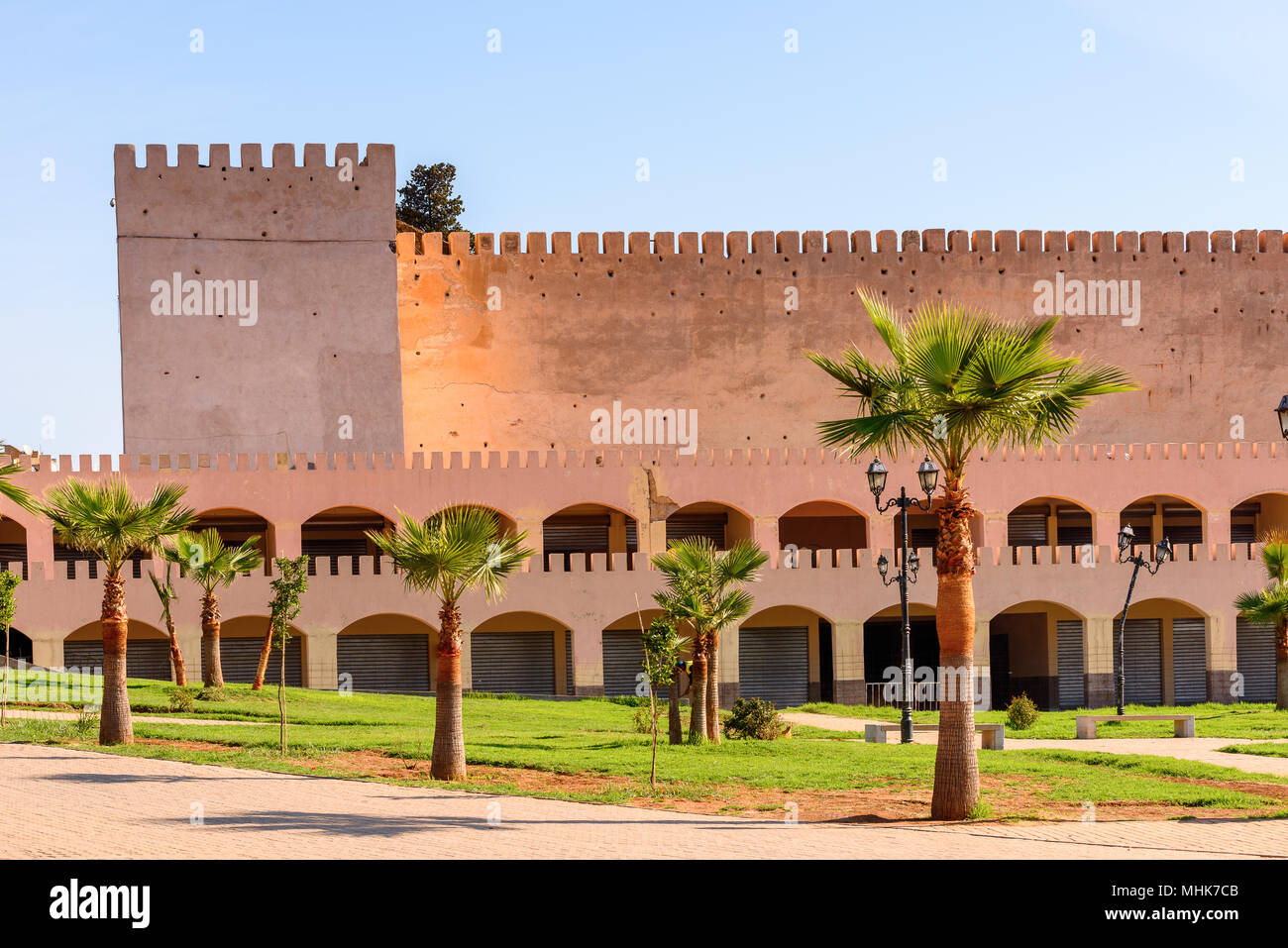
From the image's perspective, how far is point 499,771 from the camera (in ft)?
55.8

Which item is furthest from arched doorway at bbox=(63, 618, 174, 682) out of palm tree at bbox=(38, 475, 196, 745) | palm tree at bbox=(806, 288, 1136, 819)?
palm tree at bbox=(806, 288, 1136, 819)

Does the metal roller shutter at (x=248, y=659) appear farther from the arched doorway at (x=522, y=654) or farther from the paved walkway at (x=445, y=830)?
the paved walkway at (x=445, y=830)

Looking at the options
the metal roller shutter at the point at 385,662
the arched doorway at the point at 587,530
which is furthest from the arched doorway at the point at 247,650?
the arched doorway at the point at 587,530

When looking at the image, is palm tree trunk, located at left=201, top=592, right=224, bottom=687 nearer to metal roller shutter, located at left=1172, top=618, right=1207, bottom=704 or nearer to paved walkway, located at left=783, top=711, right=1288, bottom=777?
paved walkway, located at left=783, top=711, right=1288, bottom=777

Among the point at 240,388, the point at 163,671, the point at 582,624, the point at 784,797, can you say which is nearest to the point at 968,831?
the point at 784,797

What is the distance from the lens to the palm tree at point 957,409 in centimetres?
1318

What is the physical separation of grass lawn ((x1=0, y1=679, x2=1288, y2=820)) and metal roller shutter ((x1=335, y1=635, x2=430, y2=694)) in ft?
33.1

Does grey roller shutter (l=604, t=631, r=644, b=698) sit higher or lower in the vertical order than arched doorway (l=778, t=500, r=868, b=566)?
lower

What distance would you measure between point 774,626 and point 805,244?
12.7 metres

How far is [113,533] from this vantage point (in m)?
17.5

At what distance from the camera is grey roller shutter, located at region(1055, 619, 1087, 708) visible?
35.1 m

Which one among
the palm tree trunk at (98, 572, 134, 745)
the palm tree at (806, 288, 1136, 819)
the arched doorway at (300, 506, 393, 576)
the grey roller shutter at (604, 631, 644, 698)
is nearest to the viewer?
the palm tree at (806, 288, 1136, 819)

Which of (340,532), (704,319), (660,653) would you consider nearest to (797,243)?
(704,319)
